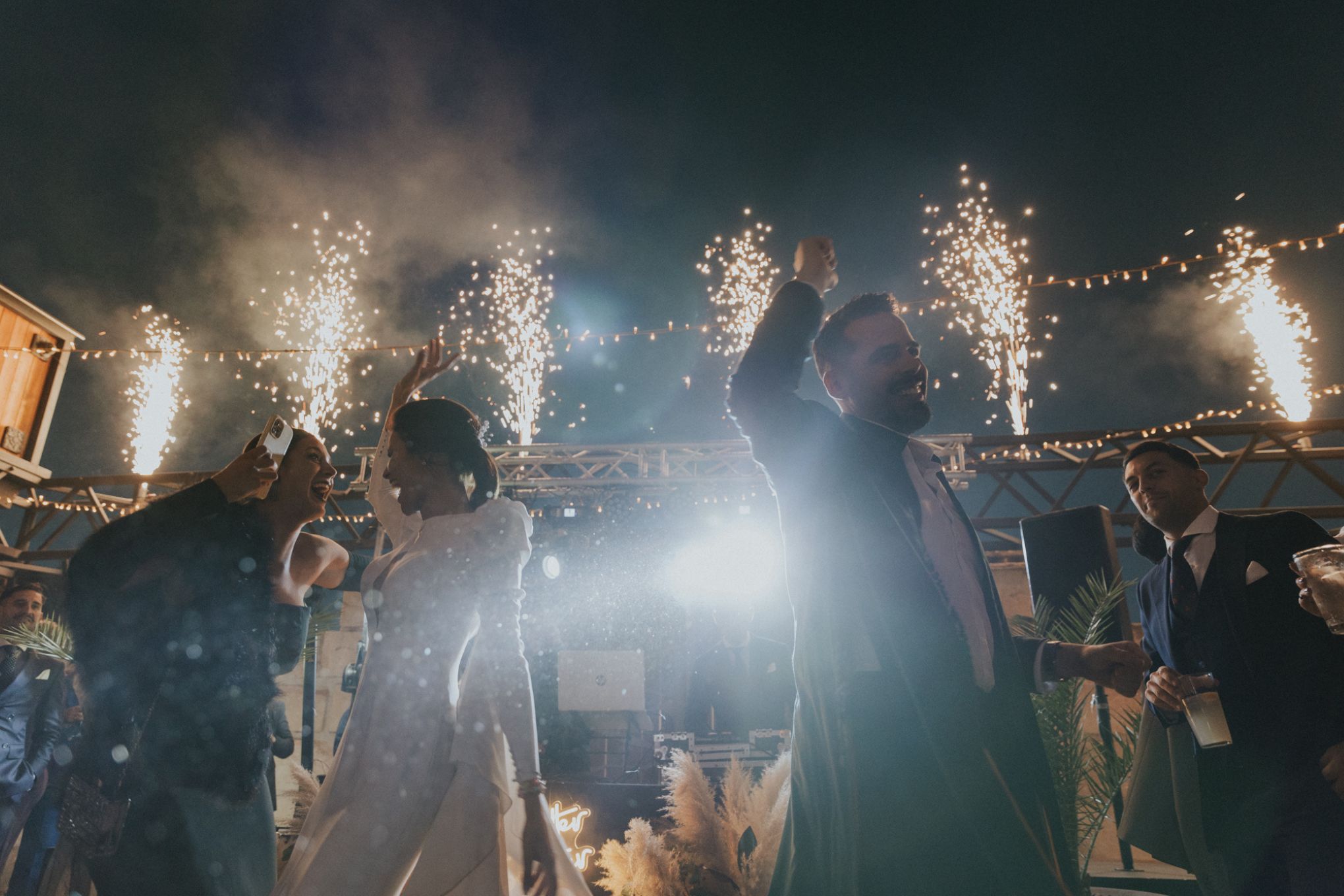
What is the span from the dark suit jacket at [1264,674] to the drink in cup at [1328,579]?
0.67m

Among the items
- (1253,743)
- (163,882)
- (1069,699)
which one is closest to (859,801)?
(1069,699)

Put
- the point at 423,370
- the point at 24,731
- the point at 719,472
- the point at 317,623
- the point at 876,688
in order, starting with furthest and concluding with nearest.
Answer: the point at 719,472 < the point at 24,731 < the point at 317,623 < the point at 423,370 < the point at 876,688

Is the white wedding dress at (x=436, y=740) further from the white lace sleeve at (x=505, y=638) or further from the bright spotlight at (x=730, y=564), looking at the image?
the bright spotlight at (x=730, y=564)

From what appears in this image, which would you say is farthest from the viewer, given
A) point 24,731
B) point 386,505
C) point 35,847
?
point 24,731

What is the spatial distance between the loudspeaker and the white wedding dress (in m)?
2.90

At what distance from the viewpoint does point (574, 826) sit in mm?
3828

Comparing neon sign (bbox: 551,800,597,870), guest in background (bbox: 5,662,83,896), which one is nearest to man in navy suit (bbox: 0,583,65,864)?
guest in background (bbox: 5,662,83,896)

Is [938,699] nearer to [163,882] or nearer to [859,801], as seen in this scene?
[859,801]

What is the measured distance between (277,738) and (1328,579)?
10.3 feet

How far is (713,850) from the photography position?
2.63m

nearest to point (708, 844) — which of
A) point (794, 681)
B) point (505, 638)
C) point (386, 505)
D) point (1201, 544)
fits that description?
point (794, 681)

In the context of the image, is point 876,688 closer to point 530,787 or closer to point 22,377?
point 530,787

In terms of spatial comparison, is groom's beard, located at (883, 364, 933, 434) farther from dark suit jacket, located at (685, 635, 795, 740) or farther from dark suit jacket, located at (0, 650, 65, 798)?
dark suit jacket, located at (685, 635, 795, 740)

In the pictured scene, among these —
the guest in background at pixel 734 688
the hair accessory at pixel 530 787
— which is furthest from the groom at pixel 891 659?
the guest in background at pixel 734 688
